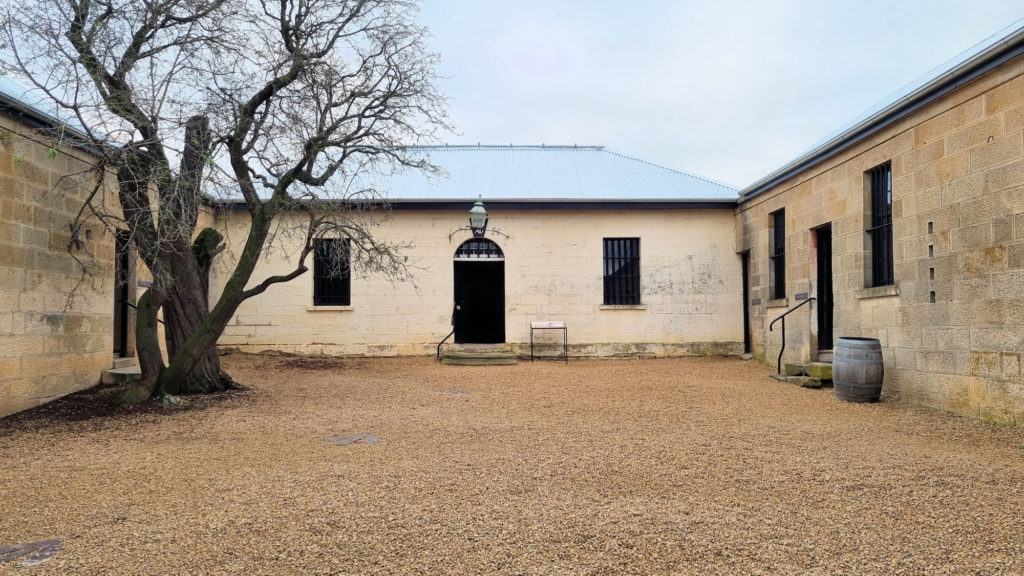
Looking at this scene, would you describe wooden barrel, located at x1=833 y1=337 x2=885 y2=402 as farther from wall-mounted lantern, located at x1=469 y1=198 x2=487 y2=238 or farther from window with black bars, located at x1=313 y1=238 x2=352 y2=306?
window with black bars, located at x1=313 y1=238 x2=352 y2=306

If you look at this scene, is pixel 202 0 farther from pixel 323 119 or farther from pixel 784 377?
pixel 784 377

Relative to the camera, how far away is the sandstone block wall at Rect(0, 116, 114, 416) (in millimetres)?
6781

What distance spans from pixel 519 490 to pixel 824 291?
8.21 meters

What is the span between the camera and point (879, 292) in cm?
817

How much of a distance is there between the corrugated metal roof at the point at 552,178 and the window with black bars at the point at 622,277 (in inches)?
52.9

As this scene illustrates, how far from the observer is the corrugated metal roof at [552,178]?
13.8 m

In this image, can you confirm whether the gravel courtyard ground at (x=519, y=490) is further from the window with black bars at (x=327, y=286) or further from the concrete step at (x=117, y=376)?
the window with black bars at (x=327, y=286)

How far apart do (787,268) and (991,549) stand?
8.60m

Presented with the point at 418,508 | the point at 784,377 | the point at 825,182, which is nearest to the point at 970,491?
the point at 418,508

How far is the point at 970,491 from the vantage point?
159 inches

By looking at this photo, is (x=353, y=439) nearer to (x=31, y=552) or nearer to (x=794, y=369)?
(x=31, y=552)

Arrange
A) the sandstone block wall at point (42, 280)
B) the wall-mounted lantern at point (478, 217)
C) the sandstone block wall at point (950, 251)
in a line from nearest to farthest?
the sandstone block wall at point (950, 251) → the sandstone block wall at point (42, 280) → the wall-mounted lantern at point (478, 217)

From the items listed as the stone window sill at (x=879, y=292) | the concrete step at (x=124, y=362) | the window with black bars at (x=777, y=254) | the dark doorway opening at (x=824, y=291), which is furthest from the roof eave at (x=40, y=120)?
the window with black bars at (x=777, y=254)

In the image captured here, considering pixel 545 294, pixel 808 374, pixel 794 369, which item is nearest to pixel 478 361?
pixel 545 294
